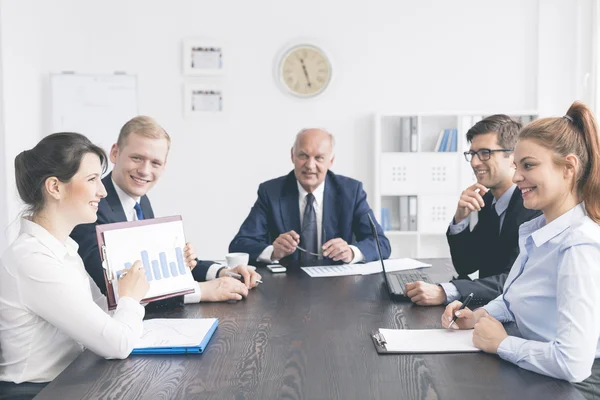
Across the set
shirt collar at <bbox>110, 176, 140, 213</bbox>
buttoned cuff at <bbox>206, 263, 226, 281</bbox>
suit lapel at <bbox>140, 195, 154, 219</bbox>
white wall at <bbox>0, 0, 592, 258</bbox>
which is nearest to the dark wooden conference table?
buttoned cuff at <bbox>206, 263, 226, 281</bbox>

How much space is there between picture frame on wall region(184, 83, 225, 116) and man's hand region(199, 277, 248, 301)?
10.4ft

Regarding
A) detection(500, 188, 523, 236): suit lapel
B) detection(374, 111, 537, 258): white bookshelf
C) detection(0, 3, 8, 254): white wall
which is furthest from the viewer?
detection(374, 111, 537, 258): white bookshelf

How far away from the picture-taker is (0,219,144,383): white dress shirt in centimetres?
133

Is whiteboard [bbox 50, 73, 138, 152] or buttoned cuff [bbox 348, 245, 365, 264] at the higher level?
whiteboard [bbox 50, 73, 138, 152]

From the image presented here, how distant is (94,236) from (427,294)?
1.11 meters

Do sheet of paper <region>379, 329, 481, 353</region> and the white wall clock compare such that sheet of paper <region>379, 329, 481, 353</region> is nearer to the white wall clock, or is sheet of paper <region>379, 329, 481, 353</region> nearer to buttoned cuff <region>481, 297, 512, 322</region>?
buttoned cuff <region>481, 297, 512, 322</region>

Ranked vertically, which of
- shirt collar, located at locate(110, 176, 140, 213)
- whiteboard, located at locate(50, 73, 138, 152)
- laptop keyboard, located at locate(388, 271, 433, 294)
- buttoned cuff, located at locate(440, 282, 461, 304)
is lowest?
laptop keyboard, located at locate(388, 271, 433, 294)

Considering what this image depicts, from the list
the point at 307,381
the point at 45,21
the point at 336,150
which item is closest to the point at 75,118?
the point at 45,21

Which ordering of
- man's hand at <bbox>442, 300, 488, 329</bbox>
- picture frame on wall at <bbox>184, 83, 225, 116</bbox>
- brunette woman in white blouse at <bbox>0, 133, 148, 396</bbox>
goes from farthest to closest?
picture frame on wall at <bbox>184, 83, 225, 116</bbox>
man's hand at <bbox>442, 300, 488, 329</bbox>
brunette woman in white blouse at <bbox>0, 133, 148, 396</bbox>

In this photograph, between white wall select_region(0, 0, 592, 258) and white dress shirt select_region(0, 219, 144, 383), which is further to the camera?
white wall select_region(0, 0, 592, 258)

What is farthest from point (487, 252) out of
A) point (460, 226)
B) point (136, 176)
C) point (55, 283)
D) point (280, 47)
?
point (280, 47)

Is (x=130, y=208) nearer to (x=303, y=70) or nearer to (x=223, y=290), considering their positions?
(x=223, y=290)

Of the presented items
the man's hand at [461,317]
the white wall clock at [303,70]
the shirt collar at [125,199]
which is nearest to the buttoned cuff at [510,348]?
the man's hand at [461,317]

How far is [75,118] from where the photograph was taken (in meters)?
4.84
